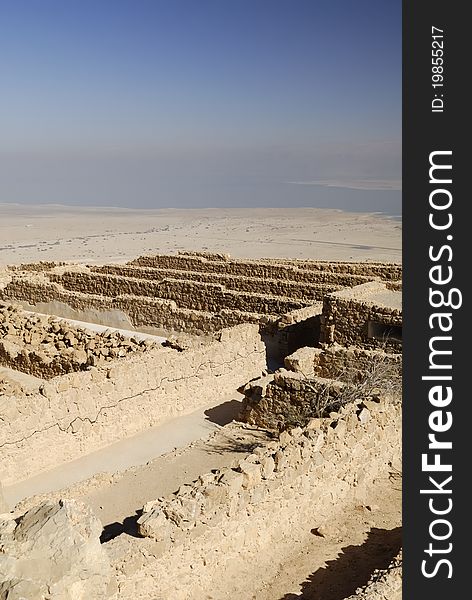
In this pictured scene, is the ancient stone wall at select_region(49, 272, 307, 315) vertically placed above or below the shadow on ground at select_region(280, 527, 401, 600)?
above

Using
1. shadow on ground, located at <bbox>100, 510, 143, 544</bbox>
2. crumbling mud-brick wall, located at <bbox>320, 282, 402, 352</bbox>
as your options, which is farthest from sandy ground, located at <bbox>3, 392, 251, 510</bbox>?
crumbling mud-brick wall, located at <bbox>320, 282, 402, 352</bbox>

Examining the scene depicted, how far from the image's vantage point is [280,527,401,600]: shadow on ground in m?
6.41

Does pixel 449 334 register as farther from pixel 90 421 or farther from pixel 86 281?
pixel 86 281

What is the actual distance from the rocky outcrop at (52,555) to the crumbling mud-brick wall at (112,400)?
4.29 metres

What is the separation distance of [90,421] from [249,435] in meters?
2.42

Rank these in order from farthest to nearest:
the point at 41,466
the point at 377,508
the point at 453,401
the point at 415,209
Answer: the point at 41,466 → the point at 377,508 → the point at 415,209 → the point at 453,401

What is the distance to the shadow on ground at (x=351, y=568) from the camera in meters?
6.41

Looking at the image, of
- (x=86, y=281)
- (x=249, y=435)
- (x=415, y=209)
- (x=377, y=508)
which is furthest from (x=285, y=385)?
(x=86, y=281)

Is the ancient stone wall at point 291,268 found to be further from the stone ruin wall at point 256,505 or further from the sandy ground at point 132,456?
the stone ruin wall at point 256,505

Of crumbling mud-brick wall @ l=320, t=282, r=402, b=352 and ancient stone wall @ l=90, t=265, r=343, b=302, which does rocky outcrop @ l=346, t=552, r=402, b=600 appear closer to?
crumbling mud-brick wall @ l=320, t=282, r=402, b=352

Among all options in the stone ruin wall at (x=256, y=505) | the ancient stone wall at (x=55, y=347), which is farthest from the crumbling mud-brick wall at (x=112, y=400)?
the stone ruin wall at (x=256, y=505)

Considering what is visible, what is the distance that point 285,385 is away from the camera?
10.5m

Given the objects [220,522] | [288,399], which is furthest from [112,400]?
[220,522]

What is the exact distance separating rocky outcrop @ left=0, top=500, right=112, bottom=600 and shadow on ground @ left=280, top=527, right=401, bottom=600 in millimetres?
2321
